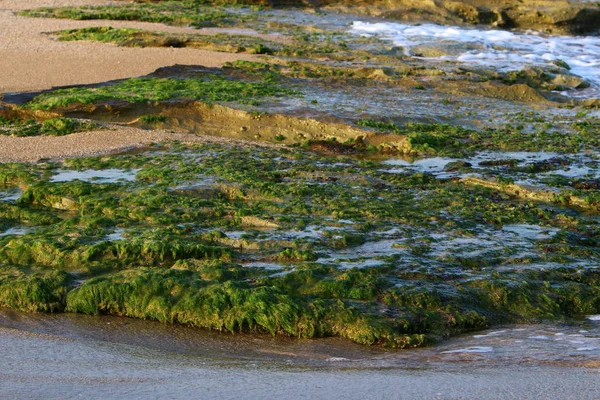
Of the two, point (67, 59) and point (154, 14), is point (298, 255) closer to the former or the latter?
point (67, 59)

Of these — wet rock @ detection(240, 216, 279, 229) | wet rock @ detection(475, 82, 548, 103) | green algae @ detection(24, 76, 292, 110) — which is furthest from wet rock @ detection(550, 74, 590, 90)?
wet rock @ detection(240, 216, 279, 229)

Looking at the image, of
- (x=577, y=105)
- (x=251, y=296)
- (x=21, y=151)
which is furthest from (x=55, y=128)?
(x=577, y=105)

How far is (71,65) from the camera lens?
12.5 metres

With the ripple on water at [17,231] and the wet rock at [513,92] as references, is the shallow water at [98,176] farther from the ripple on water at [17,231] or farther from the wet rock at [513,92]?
the wet rock at [513,92]

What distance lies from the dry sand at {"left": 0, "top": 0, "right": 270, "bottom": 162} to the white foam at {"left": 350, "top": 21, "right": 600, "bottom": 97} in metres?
3.58

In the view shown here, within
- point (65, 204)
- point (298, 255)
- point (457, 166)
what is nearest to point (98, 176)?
point (65, 204)

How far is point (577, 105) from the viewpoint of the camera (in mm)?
11461

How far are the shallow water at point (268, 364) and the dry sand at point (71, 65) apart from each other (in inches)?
149

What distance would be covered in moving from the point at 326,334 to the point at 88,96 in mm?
6358

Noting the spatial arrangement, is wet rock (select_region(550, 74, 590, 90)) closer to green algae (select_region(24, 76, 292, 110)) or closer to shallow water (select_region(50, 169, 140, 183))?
green algae (select_region(24, 76, 292, 110))

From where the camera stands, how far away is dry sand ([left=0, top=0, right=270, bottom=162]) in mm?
9047

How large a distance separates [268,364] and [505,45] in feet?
39.6

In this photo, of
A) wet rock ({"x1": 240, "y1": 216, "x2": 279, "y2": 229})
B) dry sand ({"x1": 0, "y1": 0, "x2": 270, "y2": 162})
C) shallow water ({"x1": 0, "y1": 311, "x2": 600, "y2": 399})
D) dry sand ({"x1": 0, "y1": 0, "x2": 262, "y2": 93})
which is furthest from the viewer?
dry sand ({"x1": 0, "y1": 0, "x2": 262, "y2": 93})

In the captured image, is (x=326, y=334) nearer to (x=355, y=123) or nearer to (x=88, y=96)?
(x=355, y=123)
